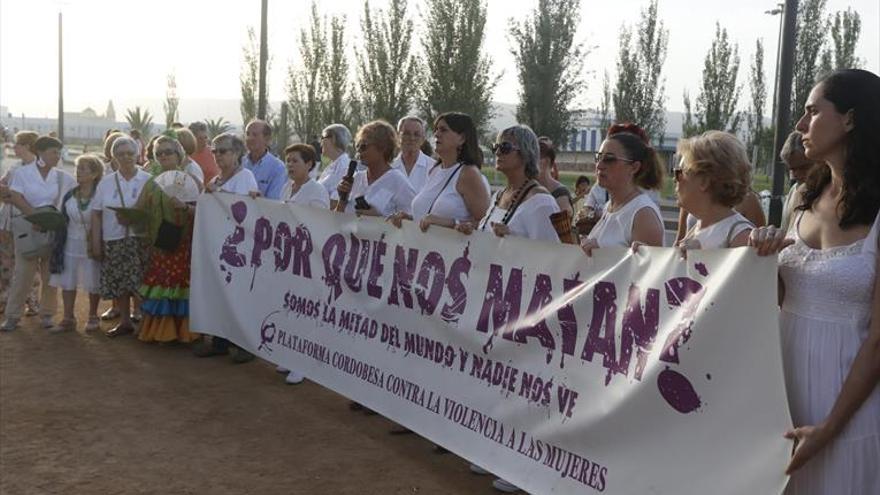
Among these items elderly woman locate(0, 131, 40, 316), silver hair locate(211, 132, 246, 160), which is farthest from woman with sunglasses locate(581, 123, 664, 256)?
elderly woman locate(0, 131, 40, 316)

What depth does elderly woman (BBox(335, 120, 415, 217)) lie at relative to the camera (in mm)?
6086

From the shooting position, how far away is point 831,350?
2713mm

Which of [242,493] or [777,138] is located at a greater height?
[777,138]

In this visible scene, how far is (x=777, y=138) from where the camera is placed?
25.0 feet

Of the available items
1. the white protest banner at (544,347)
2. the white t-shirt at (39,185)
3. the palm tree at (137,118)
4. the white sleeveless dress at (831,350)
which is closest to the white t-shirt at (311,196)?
the white protest banner at (544,347)

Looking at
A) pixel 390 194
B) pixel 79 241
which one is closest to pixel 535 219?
pixel 390 194

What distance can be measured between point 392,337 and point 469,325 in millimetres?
776

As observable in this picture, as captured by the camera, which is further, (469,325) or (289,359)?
(289,359)

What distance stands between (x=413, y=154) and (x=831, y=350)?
5.33 metres

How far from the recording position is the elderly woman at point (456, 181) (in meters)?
5.34

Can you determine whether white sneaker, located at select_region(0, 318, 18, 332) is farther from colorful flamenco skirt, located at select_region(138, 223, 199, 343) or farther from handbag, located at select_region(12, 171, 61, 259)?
colorful flamenco skirt, located at select_region(138, 223, 199, 343)

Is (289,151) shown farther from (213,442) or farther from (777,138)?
(777,138)

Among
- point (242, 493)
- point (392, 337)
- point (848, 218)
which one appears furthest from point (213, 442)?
point (848, 218)

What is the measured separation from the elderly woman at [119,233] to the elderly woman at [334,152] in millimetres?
1738
